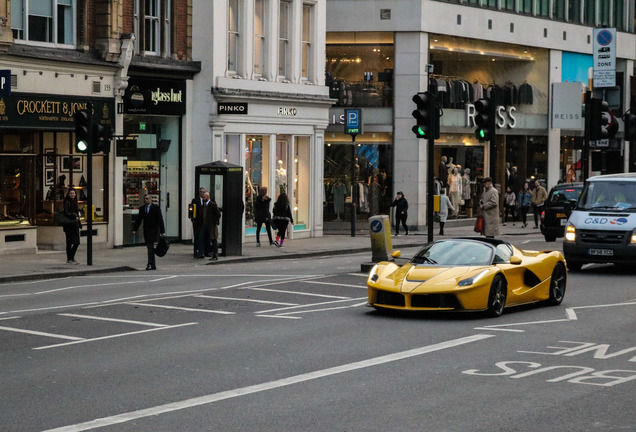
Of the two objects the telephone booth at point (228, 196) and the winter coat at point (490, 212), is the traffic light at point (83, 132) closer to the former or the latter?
the telephone booth at point (228, 196)

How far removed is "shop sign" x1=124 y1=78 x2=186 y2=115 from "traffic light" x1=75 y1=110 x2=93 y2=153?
580 centimetres

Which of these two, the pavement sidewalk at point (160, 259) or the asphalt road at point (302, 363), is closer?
the asphalt road at point (302, 363)

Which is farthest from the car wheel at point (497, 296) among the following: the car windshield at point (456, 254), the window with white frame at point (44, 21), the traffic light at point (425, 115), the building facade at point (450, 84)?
the building facade at point (450, 84)

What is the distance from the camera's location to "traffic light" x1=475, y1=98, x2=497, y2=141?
93.1 ft

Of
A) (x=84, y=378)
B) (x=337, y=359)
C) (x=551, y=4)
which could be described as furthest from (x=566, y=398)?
(x=551, y=4)

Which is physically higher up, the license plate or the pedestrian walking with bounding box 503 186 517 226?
the pedestrian walking with bounding box 503 186 517 226

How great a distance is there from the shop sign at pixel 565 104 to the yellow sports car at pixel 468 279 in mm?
35315

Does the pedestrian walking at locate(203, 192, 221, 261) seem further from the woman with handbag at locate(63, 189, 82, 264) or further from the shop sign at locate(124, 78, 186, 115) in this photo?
the shop sign at locate(124, 78, 186, 115)

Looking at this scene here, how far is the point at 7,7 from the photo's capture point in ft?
93.5

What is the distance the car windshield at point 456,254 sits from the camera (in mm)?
17328

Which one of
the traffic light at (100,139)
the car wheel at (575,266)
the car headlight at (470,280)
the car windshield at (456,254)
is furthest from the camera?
the traffic light at (100,139)

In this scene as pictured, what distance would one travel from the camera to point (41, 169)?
30.3 meters

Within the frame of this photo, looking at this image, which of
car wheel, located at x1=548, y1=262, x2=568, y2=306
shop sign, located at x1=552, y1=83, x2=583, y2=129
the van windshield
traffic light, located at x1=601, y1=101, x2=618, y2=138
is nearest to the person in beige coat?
the van windshield

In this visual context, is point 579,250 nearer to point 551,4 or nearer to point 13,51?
point 13,51
